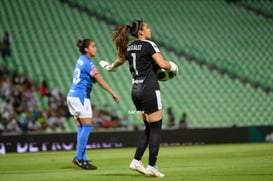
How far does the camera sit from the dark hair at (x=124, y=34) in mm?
7820

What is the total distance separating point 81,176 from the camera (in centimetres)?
805

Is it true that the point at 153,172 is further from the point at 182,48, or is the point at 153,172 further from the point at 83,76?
the point at 182,48

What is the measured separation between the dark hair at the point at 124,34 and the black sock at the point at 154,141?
1.12 meters

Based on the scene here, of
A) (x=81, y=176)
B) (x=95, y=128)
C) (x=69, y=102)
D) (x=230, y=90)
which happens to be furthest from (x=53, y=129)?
(x=81, y=176)

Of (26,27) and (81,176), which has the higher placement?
(26,27)

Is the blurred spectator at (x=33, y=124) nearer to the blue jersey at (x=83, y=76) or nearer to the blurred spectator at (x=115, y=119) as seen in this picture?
the blurred spectator at (x=115, y=119)

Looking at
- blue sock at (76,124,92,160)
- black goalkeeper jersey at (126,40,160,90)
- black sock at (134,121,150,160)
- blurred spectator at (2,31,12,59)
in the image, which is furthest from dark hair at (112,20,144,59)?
blurred spectator at (2,31,12,59)

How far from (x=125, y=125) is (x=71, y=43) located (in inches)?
223

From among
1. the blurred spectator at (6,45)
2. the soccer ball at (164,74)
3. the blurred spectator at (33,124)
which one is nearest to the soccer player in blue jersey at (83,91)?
the soccer ball at (164,74)

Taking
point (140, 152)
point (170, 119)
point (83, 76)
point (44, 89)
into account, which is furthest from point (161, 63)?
point (44, 89)

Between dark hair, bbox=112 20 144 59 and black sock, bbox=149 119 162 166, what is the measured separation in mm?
1120

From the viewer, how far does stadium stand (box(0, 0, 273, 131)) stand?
22062mm

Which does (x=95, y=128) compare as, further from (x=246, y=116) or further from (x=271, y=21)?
(x=271, y=21)

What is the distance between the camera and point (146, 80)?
7715 millimetres
